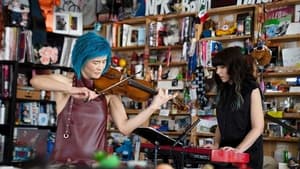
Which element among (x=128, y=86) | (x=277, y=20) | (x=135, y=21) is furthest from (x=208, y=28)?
(x=128, y=86)

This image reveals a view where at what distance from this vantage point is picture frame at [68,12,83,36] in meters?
5.56

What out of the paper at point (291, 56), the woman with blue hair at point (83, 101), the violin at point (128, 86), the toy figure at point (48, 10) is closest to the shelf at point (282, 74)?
the paper at point (291, 56)

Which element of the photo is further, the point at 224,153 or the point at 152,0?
the point at 152,0

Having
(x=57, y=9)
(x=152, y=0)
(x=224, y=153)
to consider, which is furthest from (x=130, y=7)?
(x=224, y=153)

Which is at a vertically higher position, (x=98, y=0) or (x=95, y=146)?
(x=98, y=0)

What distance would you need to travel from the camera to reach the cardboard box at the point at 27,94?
5.18m

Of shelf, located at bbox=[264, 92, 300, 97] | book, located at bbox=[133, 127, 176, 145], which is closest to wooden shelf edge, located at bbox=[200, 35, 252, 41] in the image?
shelf, located at bbox=[264, 92, 300, 97]

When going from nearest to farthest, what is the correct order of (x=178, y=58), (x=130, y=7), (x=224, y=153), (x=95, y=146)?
1. (x=95, y=146)
2. (x=224, y=153)
3. (x=178, y=58)
4. (x=130, y=7)

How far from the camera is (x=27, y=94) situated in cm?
523

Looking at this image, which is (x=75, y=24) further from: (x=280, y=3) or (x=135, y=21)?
(x=280, y=3)

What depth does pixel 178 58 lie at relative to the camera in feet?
18.0

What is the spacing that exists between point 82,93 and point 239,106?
3.47 ft

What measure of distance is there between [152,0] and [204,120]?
1.57 meters

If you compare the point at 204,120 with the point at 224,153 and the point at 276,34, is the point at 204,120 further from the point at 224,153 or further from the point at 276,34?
the point at 224,153
